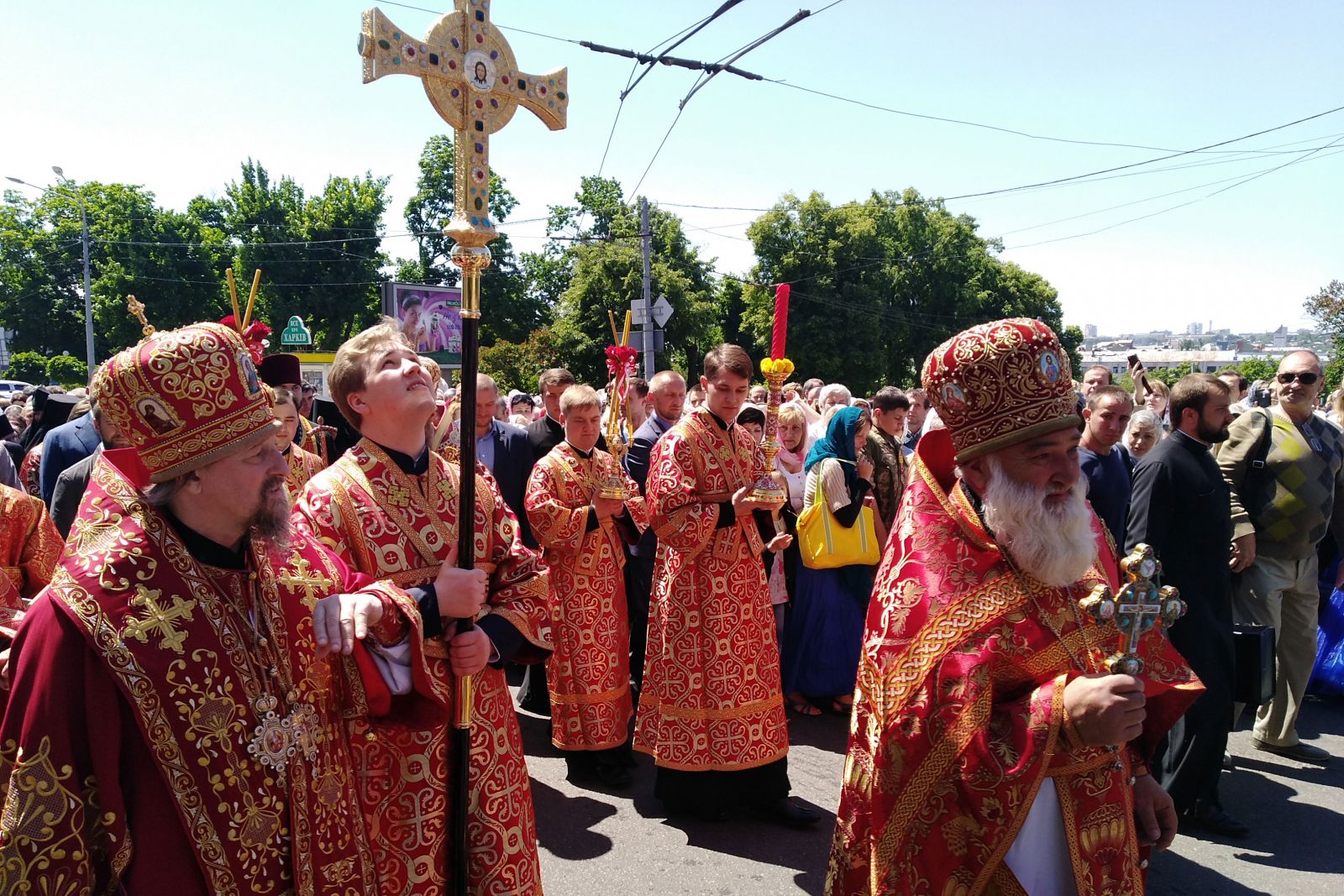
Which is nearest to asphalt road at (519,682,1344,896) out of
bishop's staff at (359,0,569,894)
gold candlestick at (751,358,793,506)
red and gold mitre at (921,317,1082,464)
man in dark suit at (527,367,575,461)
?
gold candlestick at (751,358,793,506)

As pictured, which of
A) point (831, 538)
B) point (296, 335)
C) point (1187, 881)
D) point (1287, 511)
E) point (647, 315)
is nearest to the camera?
point (1187, 881)

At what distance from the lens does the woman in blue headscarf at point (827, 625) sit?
6.85m

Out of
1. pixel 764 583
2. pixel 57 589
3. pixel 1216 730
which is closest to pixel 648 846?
pixel 764 583

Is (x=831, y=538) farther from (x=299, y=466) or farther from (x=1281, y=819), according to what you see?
(x=299, y=466)

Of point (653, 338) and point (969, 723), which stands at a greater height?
point (653, 338)

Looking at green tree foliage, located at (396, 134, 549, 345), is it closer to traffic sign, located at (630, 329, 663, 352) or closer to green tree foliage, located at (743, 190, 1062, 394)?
green tree foliage, located at (743, 190, 1062, 394)

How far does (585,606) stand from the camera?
5.67 metres

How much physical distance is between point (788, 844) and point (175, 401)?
3.90 meters

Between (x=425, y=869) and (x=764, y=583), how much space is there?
2751 mm

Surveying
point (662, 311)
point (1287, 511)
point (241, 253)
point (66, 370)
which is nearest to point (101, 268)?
point (241, 253)

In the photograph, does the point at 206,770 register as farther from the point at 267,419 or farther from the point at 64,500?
the point at 64,500

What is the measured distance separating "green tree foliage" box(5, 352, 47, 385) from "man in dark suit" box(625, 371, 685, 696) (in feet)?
128

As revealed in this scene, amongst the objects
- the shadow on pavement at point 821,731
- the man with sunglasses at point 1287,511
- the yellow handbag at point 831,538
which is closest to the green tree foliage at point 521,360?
the shadow on pavement at point 821,731

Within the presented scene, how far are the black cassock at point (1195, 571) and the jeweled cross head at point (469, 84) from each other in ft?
12.5
